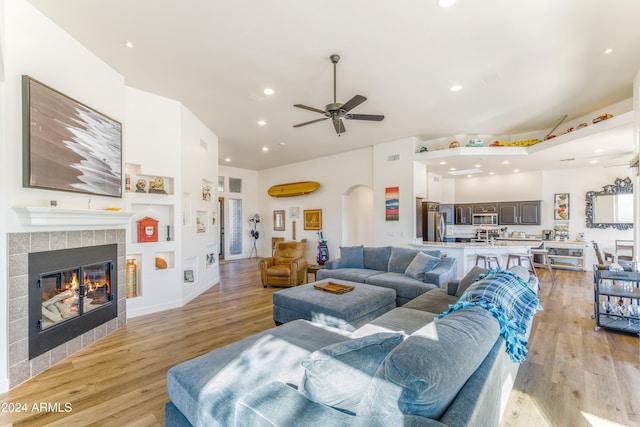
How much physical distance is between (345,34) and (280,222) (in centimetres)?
740

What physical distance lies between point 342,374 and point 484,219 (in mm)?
9345

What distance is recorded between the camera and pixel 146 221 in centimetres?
422

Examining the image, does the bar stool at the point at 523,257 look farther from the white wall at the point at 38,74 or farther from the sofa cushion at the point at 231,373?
the white wall at the point at 38,74

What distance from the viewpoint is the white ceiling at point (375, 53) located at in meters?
2.68

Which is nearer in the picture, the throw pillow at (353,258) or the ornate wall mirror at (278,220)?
the throw pillow at (353,258)

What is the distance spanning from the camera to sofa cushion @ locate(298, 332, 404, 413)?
1.13 metres

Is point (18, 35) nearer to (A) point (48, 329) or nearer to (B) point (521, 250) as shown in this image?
(A) point (48, 329)

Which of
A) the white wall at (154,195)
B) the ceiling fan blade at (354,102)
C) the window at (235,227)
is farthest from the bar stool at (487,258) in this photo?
the window at (235,227)

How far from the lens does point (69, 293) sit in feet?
9.96

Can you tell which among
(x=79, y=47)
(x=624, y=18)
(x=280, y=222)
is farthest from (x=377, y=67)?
(x=280, y=222)

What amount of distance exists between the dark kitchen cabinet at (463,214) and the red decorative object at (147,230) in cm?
884

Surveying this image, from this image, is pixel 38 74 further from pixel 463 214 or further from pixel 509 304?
pixel 463 214

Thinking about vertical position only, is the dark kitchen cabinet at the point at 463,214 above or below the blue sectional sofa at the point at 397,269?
above

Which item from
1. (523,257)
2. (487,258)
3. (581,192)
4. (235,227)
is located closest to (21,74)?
(487,258)
